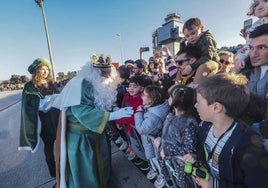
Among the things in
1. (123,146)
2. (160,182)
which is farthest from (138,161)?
(160,182)

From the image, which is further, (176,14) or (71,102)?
(176,14)

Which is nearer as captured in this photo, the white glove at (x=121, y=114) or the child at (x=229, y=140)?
the child at (x=229, y=140)

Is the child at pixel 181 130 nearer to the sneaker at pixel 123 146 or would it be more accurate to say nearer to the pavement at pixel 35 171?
the pavement at pixel 35 171

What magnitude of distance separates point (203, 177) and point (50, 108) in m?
2.44

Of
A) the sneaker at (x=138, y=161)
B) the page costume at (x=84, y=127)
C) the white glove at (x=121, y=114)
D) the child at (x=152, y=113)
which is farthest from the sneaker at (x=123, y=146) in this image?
the white glove at (x=121, y=114)

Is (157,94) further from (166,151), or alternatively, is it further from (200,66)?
(166,151)

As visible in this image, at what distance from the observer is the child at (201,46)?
2113 mm

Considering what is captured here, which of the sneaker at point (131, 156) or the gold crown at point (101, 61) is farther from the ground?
the gold crown at point (101, 61)

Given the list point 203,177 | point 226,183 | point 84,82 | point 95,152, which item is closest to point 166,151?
point 203,177

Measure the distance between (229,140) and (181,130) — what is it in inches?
21.0

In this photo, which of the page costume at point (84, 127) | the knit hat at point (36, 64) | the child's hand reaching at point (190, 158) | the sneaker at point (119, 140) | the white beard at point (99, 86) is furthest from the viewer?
the sneaker at point (119, 140)

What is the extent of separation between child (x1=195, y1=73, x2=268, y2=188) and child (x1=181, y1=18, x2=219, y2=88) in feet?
2.82

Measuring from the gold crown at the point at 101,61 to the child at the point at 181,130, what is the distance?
1039mm

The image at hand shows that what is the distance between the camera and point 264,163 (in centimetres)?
96
